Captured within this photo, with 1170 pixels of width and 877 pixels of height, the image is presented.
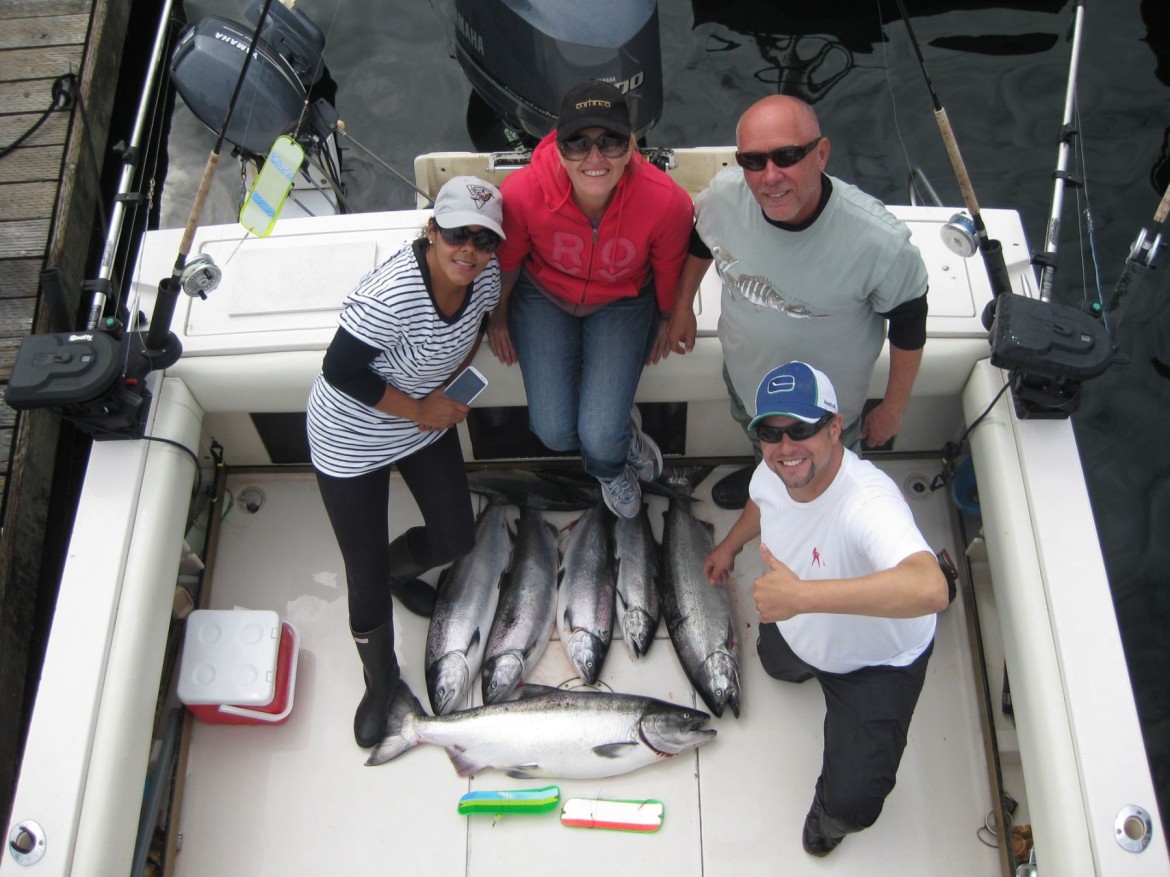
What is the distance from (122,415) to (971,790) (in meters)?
2.68

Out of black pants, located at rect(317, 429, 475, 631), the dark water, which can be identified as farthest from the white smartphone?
the dark water

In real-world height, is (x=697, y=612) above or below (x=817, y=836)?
above

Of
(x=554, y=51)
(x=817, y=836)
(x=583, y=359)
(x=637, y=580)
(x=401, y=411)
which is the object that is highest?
(x=554, y=51)

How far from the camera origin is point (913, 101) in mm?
5660

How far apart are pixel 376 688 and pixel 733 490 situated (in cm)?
136

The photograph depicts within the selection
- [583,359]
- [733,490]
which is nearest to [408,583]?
[583,359]

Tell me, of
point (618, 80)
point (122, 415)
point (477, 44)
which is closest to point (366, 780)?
point (122, 415)

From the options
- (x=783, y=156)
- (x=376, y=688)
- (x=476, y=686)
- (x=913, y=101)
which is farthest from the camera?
(x=913, y=101)

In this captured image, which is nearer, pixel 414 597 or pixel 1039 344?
pixel 1039 344

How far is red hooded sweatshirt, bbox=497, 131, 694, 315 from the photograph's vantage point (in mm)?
2490

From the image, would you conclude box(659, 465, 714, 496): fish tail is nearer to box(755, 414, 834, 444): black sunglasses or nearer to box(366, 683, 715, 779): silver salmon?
box(366, 683, 715, 779): silver salmon

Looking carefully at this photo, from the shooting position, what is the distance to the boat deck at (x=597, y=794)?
9.37 ft

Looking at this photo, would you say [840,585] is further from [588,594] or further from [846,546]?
[588,594]

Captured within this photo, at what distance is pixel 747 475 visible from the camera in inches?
137
